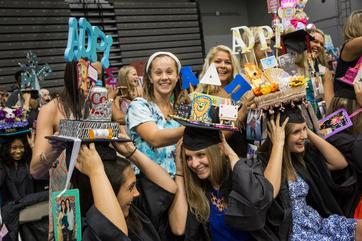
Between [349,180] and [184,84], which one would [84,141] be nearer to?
[184,84]

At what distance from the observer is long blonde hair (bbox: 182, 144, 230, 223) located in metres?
2.00

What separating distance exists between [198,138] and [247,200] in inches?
14.4

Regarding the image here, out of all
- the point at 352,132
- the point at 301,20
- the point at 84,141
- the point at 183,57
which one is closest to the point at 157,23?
the point at 183,57

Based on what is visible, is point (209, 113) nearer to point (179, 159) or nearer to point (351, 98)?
point (179, 159)

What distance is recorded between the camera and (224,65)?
9.02 feet

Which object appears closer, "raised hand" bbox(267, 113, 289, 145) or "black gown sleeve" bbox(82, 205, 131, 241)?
"black gown sleeve" bbox(82, 205, 131, 241)

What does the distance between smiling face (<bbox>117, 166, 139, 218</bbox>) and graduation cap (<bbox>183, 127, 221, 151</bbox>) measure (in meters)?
0.36

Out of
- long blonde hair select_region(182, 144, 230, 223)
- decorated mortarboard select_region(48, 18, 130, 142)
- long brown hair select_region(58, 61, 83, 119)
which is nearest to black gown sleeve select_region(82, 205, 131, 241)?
decorated mortarboard select_region(48, 18, 130, 142)

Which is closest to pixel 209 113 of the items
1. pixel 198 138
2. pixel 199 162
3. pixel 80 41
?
pixel 198 138

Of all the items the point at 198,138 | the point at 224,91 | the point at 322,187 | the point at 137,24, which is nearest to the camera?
the point at 198,138

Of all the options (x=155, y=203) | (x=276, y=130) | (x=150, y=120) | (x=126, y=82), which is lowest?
(x=155, y=203)

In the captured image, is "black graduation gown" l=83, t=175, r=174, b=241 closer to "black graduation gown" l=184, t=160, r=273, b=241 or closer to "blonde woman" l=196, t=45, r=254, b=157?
Result: "black graduation gown" l=184, t=160, r=273, b=241

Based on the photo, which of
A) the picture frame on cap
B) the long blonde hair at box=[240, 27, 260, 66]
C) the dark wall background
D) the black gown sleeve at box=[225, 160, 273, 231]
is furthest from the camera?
the dark wall background

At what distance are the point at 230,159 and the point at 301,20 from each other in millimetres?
1474
